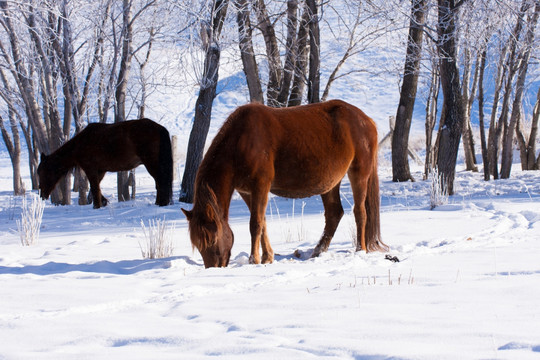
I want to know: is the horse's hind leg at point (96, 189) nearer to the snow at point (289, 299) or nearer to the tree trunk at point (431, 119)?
the snow at point (289, 299)

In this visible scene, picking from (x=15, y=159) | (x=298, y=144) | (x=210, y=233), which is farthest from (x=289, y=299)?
(x=15, y=159)

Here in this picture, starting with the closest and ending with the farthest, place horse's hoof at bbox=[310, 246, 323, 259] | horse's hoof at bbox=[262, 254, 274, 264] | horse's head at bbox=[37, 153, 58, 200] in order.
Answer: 1. horse's hoof at bbox=[262, 254, 274, 264]
2. horse's hoof at bbox=[310, 246, 323, 259]
3. horse's head at bbox=[37, 153, 58, 200]

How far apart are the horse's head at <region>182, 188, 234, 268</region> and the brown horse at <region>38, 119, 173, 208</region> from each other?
6.85 meters

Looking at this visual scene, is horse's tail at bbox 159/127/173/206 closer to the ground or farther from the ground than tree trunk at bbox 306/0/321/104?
closer to the ground

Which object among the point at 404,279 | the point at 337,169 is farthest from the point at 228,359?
the point at 337,169

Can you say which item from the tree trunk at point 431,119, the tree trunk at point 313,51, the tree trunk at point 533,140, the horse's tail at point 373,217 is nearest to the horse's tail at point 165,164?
the tree trunk at point 313,51

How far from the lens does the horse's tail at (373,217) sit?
20.1ft

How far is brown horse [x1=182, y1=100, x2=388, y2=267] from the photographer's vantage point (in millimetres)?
5207

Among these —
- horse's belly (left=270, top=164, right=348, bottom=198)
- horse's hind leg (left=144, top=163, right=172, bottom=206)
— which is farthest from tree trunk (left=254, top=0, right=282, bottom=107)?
horse's belly (left=270, top=164, right=348, bottom=198)

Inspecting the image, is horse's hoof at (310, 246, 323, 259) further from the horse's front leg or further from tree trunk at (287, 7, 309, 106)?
tree trunk at (287, 7, 309, 106)

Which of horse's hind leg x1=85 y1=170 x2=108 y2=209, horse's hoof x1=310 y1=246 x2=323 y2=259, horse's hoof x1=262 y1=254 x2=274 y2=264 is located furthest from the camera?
horse's hind leg x1=85 y1=170 x2=108 y2=209

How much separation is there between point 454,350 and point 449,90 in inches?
404

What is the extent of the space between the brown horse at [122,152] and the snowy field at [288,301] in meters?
5.01

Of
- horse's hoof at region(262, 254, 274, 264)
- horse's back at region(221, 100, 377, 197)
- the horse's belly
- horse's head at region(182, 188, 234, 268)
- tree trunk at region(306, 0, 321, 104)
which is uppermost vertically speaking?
tree trunk at region(306, 0, 321, 104)
